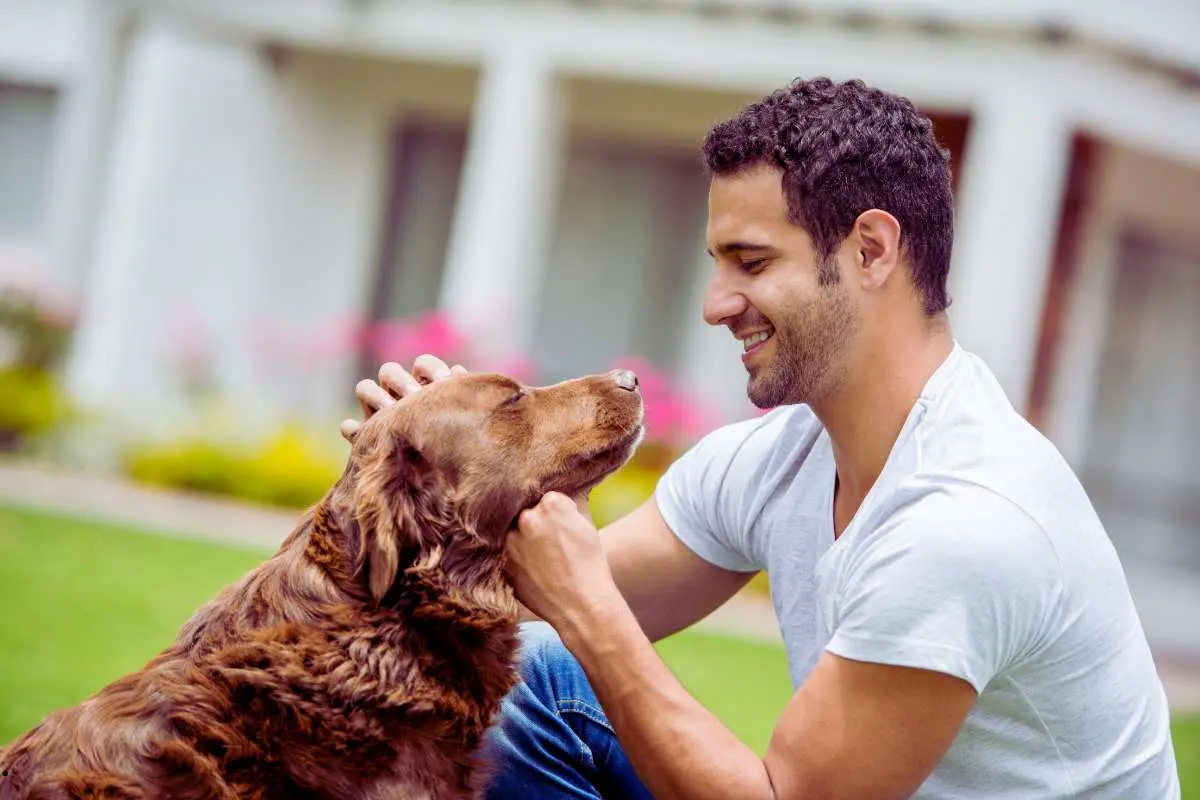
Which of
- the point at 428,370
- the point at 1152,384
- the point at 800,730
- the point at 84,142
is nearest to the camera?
the point at 800,730

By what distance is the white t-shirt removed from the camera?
2752 millimetres

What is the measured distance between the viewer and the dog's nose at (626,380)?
369 cm

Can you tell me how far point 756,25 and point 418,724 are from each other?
9222 millimetres

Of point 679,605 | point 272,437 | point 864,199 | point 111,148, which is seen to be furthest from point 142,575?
point 111,148

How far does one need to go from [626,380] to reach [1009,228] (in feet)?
24.6

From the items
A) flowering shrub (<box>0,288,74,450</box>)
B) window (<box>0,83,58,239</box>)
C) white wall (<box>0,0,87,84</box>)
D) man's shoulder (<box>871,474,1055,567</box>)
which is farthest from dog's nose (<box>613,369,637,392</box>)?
window (<box>0,83,58,239</box>)

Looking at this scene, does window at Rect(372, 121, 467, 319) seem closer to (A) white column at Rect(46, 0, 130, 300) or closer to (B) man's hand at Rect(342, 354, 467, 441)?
(A) white column at Rect(46, 0, 130, 300)

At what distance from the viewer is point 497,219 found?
1200 centimetres

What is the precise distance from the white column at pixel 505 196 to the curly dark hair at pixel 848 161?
8.45 m

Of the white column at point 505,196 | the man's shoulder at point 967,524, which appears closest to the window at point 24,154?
the white column at point 505,196

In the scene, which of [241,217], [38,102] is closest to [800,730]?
[241,217]

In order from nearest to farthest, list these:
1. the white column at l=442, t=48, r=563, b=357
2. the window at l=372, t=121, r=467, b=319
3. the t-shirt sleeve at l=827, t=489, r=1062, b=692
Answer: the t-shirt sleeve at l=827, t=489, r=1062, b=692, the white column at l=442, t=48, r=563, b=357, the window at l=372, t=121, r=467, b=319

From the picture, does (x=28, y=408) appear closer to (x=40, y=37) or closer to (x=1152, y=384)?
(x=40, y=37)

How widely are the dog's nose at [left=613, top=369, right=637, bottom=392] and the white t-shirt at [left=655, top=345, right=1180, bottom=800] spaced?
0.63 m
